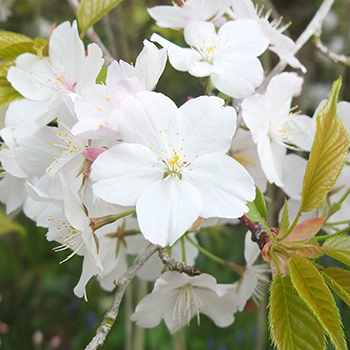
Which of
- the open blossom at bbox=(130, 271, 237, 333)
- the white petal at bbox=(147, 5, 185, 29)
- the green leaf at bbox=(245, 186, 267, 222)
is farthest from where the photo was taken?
the white petal at bbox=(147, 5, 185, 29)

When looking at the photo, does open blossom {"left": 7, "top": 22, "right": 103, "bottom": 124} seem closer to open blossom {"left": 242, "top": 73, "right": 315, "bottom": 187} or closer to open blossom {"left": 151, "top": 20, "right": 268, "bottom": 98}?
open blossom {"left": 151, "top": 20, "right": 268, "bottom": 98}

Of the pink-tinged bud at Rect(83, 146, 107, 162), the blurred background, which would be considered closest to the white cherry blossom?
the pink-tinged bud at Rect(83, 146, 107, 162)

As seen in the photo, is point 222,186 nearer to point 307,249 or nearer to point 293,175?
point 307,249

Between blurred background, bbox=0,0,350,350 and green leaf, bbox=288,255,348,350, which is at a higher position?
green leaf, bbox=288,255,348,350

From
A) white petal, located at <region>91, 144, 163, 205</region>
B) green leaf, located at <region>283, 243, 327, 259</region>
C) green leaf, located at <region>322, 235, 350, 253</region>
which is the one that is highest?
white petal, located at <region>91, 144, 163, 205</region>

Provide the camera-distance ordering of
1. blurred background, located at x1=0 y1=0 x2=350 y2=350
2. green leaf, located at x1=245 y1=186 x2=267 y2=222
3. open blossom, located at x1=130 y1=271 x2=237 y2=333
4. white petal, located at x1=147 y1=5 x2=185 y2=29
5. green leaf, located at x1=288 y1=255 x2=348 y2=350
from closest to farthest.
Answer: green leaf, located at x1=288 y1=255 x2=348 y2=350 < green leaf, located at x1=245 y1=186 x2=267 y2=222 < open blossom, located at x1=130 y1=271 x2=237 y2=333 < white petal, located at x1=147 y1=5 x2=185 y2=29 < blurred background, located at x1=0 y1=0 x2=350 y2=350
